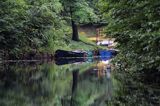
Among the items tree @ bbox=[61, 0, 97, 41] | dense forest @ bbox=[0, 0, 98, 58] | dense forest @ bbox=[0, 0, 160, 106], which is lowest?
dense forest @ bbox=[0, 0, 160, 106]

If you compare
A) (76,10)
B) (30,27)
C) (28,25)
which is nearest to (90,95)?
(28,25)

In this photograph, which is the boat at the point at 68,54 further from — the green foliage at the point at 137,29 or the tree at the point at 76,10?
the green foliage at the point at 137,29

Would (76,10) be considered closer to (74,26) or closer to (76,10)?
(76,10)

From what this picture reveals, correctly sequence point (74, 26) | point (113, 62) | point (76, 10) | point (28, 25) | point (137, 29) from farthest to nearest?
point (74, 26), point (76, 10), point (28, 25), point (113, 62), point (137, 29)

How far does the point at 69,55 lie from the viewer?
145 feet

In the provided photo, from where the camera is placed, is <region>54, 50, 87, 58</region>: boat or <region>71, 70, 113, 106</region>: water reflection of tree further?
<region>54, 50, 87, 58</region>: boat

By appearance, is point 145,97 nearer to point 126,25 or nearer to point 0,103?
point 0,103

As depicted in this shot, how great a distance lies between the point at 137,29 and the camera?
17.0m

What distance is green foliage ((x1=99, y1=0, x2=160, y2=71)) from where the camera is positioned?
1437 cm

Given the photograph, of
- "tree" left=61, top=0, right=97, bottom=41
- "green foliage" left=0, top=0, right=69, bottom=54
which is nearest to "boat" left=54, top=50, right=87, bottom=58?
"green foliage" left=0, top=0, right=69, bottom=54

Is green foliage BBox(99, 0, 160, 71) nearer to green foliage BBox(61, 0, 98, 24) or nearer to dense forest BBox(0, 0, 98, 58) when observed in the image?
dense forest BBox(0, 0, 98, 58)

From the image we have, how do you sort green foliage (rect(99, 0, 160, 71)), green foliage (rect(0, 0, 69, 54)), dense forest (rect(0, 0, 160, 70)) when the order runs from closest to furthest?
green foliage (rect(99, 0, 160, 71)), dense forest (rect(0, 0, 160, 70)), green foliage (rect(0, 0, 69, 54))

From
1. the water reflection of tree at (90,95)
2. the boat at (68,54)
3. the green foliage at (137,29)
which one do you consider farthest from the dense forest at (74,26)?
the water reflection of tree at (90,95)

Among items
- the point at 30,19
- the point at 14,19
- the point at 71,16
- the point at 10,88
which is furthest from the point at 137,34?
the point at 71,16
